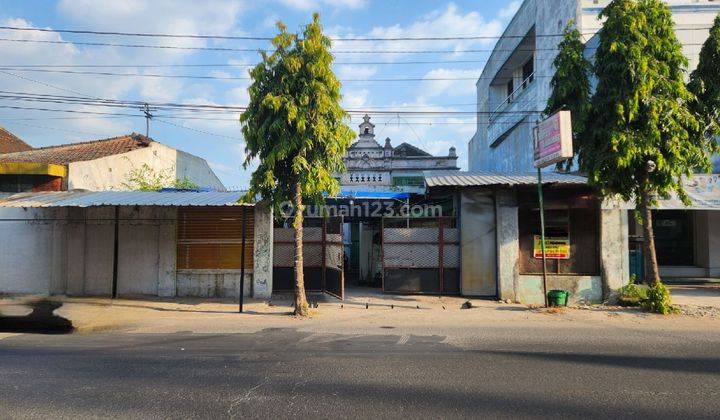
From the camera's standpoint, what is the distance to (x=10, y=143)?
23703 millimetres

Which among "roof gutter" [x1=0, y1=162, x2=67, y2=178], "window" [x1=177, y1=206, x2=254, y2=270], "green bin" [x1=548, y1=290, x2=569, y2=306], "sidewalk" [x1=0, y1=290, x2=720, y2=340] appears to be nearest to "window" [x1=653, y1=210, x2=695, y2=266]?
"sidewalk" [x1=0, y1=290, x2=720, y2=340]

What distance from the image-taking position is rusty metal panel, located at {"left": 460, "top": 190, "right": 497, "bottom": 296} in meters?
12.7

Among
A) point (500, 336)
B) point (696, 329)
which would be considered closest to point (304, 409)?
point (500, 336)

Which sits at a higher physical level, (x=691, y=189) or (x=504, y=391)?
(x=691, y=189)

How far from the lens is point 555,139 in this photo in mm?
10430

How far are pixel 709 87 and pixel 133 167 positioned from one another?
843 inches

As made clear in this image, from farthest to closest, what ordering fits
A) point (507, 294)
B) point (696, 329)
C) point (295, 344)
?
point (507, 294) < point (696, 329) < point (295, 344)

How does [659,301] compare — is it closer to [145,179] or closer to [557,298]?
[557,298]

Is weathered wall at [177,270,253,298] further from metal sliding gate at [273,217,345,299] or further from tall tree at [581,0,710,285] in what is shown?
tall tree at [581,0,710,285]

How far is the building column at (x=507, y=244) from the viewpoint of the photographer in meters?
12.3

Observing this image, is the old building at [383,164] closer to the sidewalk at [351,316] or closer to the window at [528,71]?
the window at [528,71]

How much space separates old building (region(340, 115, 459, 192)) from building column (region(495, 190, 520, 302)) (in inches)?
652

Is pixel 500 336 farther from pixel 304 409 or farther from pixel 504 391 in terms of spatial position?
pixel 304 409

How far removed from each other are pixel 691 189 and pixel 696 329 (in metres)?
6.23
